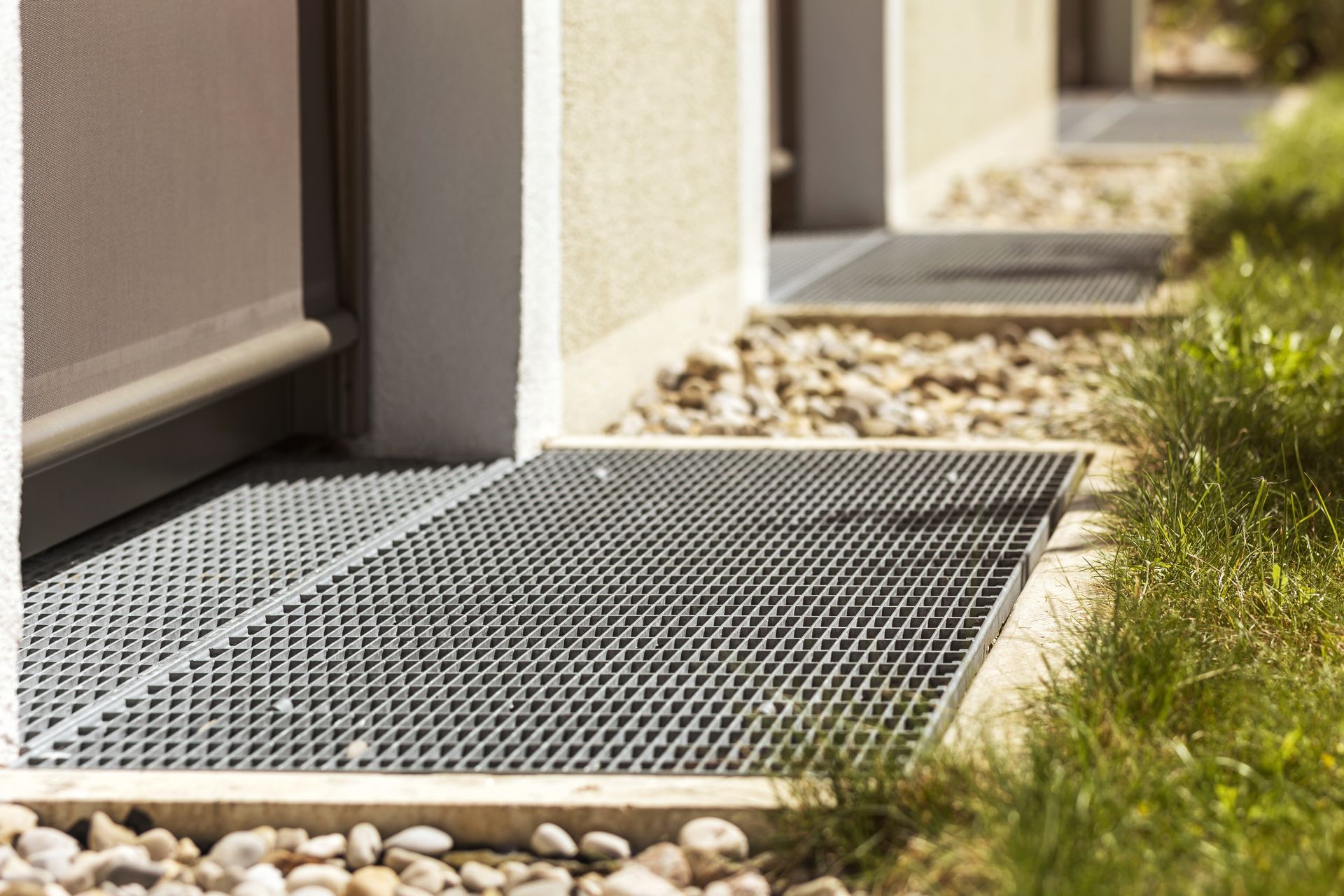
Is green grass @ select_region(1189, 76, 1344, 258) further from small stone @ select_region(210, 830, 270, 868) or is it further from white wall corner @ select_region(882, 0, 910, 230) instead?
small stone @ select_region(210, 830, 270, 868)

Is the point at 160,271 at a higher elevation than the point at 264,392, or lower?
higher

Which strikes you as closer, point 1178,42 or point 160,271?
point 160,271

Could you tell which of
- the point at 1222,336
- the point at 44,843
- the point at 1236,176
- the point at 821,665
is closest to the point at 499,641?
the point at 821,665

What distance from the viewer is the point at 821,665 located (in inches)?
93.1

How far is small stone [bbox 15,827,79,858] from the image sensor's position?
6.31ft

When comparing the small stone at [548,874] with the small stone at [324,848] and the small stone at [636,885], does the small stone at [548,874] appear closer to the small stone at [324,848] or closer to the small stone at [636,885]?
the small stone at [636,885]

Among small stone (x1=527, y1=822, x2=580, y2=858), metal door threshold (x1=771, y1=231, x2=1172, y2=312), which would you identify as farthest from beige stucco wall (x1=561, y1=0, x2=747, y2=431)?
small stone (x1=527, y1=822, x2=580, y2=858)

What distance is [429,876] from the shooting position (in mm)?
1859

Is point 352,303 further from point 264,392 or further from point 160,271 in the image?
point 160,271

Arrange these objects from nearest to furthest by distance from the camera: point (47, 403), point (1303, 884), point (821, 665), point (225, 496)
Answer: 1. point (1303, 884)
2. point (821, 665)
3. point (47, 403)
4. point (225, 496)

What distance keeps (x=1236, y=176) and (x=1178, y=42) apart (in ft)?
49.8

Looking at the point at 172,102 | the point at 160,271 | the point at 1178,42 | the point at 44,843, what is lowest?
the point at 44,843

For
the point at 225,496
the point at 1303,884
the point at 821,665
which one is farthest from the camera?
the point at 225,496

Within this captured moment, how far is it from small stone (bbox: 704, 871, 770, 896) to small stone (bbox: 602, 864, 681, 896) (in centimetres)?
4
